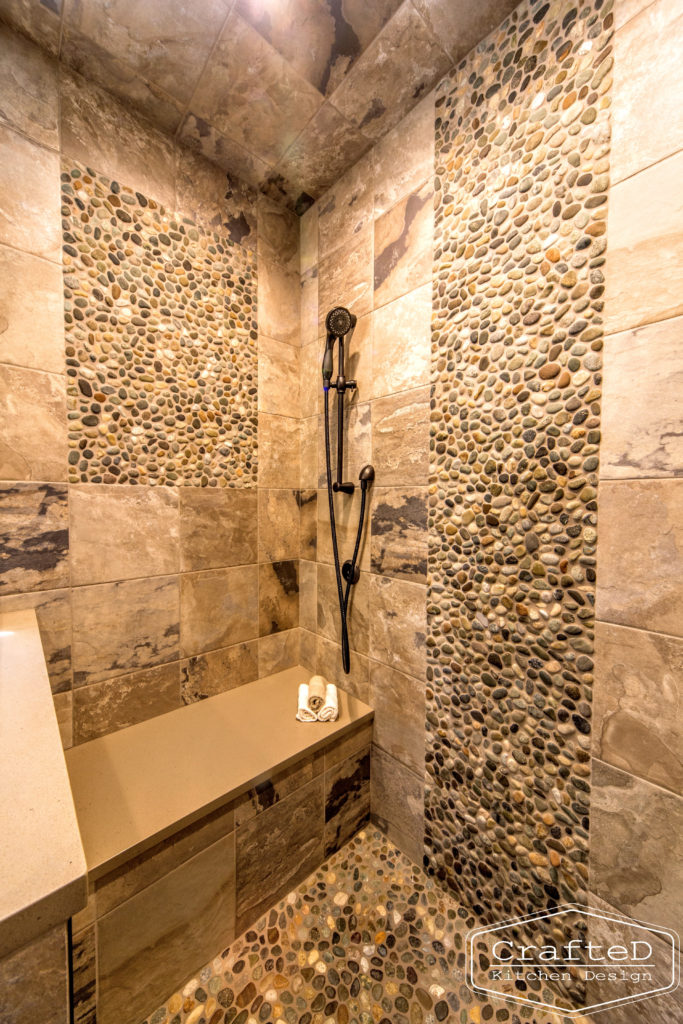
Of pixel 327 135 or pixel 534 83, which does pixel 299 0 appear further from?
pixel 534 83

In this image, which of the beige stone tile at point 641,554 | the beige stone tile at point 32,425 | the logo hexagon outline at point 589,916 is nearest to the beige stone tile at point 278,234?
the beige stone tile at point 32,425

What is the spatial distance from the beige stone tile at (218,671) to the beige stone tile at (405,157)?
1.76 metres

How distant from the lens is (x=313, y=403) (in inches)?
65.3

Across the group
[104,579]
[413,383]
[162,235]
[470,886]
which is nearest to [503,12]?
[413,383]

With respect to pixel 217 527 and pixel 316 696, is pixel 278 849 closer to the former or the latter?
pixel 316 696

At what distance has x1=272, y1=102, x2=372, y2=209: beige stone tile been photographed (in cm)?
126

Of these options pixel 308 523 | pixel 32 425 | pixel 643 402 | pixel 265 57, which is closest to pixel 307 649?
pixel 308 523

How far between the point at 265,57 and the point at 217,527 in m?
1.45

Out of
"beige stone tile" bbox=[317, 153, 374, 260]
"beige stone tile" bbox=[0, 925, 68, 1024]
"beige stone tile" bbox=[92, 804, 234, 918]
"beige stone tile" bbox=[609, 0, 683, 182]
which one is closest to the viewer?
"beige stone tile" bbox=[0, 925, 68, 1024]

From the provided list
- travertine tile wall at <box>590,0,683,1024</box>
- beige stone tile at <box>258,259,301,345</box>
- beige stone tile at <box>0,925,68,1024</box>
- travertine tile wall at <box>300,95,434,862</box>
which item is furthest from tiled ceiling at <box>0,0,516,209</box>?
beige stone tile at <box>0,925,68,1024</box>

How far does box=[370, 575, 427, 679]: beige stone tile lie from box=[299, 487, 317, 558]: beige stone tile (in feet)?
1.34

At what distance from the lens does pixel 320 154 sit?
1376 millimetres

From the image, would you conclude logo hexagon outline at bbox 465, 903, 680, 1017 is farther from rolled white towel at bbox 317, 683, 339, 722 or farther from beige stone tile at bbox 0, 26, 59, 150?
beige stone tile at bbox 0, 26, 59, 150

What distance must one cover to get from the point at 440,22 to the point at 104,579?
72.8 inches
